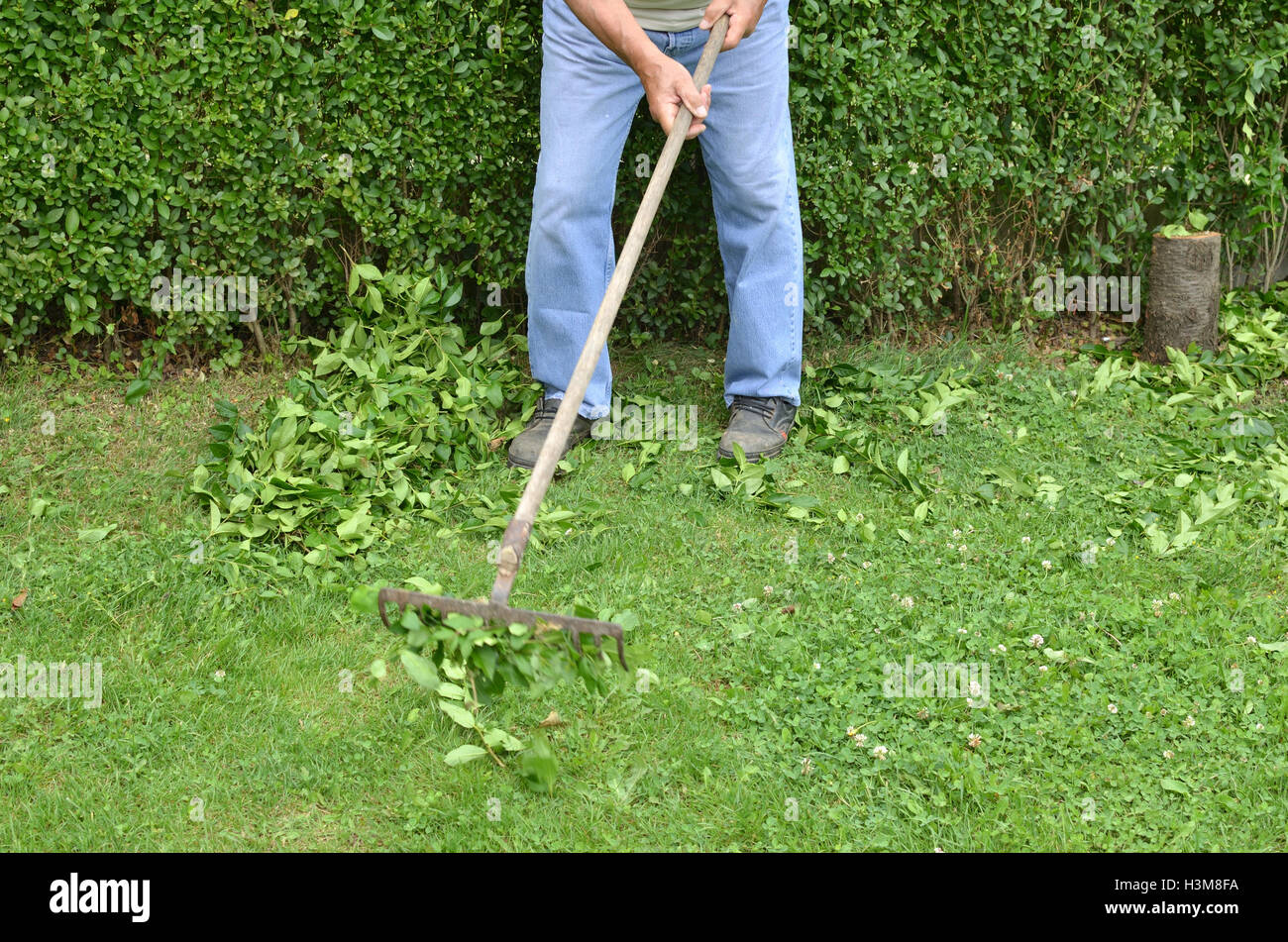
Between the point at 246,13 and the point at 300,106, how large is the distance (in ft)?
1.17

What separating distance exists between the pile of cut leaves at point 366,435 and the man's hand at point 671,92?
128 centimetres

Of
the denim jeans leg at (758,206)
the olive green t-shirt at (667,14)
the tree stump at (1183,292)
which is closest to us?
the olive green t-shirt at (667,14)

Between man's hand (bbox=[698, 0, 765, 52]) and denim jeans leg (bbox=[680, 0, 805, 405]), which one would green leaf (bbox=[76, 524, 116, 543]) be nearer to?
denim jeans leg (bbox=[680, 0, 805, 405])

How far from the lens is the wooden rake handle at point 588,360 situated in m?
3.00

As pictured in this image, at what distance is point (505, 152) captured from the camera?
4.88m

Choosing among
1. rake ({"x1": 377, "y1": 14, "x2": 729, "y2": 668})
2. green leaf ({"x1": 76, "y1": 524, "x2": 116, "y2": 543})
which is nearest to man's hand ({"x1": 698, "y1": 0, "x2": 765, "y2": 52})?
rake ({"x1": 377, "y1": 14, "x2": 729, "y2": 668})

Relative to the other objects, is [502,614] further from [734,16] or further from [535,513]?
[734,16]

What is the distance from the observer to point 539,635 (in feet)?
9.32

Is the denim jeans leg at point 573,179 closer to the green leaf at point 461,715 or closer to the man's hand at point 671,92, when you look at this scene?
the man's hand at point 671,92

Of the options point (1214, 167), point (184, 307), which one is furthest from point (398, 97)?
point (1214, 167)

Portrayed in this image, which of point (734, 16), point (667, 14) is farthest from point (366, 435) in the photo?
point (734, 16)

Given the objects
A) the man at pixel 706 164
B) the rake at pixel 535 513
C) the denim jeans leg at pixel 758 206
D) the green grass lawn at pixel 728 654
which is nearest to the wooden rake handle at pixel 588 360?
the rake at pixel 535 513

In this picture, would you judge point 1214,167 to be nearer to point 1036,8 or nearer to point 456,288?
point 1036,8

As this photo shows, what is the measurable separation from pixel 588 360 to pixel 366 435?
4.48 feet
